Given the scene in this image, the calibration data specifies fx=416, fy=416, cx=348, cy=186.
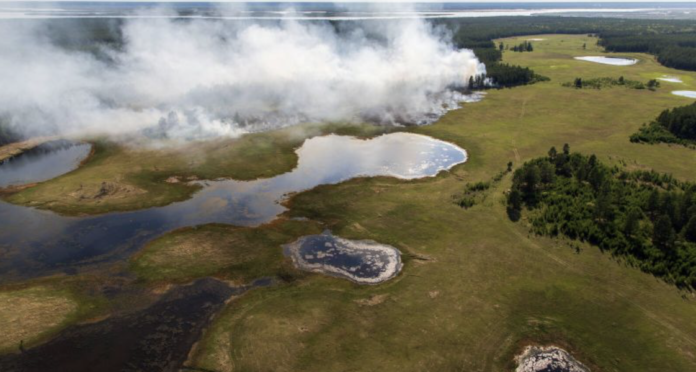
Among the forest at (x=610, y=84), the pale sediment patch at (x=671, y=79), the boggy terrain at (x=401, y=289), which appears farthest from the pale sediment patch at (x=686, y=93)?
the boggy terrain at (x=401, y=289)

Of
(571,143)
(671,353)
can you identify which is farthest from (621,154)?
(671,353)

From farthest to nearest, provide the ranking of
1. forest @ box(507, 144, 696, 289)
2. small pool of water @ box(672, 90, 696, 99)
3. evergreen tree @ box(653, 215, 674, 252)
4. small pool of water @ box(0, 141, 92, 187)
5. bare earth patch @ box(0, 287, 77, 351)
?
small pool of water @ box(672, 90, 696, 99), small pool of water @ box(0, 141, 92, 187), evergreen tree @ box(653, 215, 674, 252), forest @ box(507, 144, 696, 289), bare earth patch @ box(0, 287, 77, 351)

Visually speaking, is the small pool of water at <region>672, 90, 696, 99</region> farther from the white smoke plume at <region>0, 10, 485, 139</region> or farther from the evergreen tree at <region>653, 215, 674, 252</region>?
the evergreen tree at <region>653, 215, 674, 252</region>

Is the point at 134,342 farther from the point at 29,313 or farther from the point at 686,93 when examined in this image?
the point at 686,93

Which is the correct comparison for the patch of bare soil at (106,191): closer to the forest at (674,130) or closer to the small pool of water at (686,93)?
the forest at (674,130)

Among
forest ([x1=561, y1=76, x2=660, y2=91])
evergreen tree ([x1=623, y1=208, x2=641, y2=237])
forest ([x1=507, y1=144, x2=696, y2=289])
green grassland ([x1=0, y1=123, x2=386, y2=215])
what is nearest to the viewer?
forest ([x1=507, y1=144, x2=696, y2=289])

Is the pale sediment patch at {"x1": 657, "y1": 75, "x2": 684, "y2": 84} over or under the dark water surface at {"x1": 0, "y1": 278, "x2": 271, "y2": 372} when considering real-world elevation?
under

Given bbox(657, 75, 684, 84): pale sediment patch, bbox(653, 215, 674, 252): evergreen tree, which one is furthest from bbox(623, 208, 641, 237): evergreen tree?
bbox(657, 75, 684, 84): pale sediment patch
